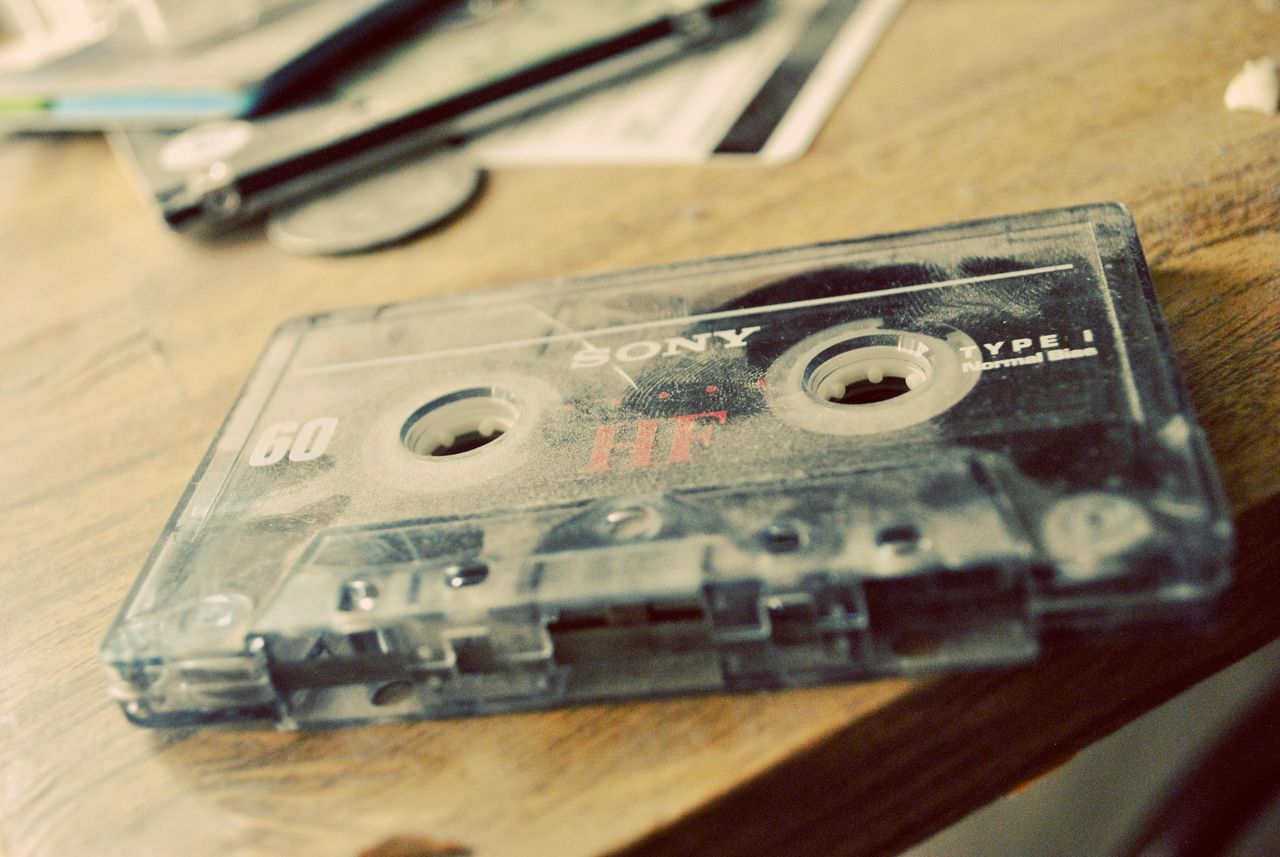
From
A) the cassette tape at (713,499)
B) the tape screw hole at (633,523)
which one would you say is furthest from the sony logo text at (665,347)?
the tape screw hole at (633,523)

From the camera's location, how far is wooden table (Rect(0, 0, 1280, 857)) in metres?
0.41

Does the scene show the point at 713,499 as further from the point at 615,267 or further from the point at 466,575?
the point at 615,267

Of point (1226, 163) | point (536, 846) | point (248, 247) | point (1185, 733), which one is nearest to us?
point (536, 846)

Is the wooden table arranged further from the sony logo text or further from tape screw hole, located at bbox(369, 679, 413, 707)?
the sony logo text

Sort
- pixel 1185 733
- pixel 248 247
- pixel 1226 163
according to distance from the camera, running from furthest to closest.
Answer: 1. pixel 1185 733
2. pixel 248 247
3. pixel 1226 163

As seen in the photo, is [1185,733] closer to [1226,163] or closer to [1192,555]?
[1226,163]

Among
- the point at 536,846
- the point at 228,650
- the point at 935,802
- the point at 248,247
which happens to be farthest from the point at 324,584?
the point at 248,247

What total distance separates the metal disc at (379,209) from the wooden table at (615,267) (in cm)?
2

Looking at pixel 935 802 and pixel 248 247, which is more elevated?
pixel 248 247

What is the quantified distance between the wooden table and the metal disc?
18 millimetres

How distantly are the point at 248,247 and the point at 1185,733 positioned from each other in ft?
2.68

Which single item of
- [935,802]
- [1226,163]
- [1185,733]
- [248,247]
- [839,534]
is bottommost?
[1185,733]

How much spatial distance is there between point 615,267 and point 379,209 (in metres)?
A: 0.21

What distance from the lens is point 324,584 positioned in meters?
0.47
